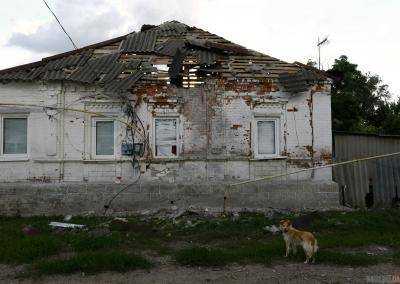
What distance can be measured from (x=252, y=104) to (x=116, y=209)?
4551 millimetres

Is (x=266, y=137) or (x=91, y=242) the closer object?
(x=91, y=242)

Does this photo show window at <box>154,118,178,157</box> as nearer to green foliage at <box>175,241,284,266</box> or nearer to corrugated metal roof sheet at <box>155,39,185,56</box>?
corrugated metal roof sheet at <box>155,39,185,56</box>

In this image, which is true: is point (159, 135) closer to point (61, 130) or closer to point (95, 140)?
point (95, 140)

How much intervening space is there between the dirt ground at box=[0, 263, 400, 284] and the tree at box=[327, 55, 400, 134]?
1709cm

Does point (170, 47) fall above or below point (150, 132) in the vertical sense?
above

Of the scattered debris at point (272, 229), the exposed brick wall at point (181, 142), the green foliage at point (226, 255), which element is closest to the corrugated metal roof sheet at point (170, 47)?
the exposed brick wall at point (181, 142)

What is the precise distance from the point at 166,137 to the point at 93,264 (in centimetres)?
604

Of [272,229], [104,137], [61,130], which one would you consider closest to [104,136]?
[104,137]

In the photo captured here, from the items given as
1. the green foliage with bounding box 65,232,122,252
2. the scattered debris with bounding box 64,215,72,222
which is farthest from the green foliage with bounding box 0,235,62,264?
the scattered debris with bounding box 64,215,72,222

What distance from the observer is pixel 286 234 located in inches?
316

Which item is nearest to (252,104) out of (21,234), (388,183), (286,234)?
(388,183)

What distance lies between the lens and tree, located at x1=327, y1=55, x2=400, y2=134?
84.7ft

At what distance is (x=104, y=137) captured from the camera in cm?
1320

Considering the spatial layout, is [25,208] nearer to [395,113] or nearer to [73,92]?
[73,92]
